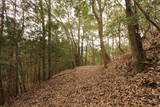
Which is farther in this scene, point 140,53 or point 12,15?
point 12,15

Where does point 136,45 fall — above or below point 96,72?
above

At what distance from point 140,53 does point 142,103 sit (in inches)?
113

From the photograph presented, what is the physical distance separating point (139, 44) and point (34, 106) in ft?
20.7

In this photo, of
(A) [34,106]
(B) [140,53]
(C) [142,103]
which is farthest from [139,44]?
(A) [34,106]

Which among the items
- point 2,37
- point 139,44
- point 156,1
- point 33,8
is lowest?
point 139,44

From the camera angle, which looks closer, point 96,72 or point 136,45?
point 136,45

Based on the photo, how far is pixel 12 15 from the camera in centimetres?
809

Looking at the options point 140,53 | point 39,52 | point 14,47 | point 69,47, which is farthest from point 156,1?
point 69,47

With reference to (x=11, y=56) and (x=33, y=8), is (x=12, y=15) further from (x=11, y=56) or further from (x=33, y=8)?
(x=11, y=56)

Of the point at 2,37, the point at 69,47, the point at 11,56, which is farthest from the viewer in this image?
the point at 69,47

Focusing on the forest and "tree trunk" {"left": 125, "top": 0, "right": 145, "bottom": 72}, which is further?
"tree trunk" {"left": 125, "top": 0, "right": 145, "bottom": 72}

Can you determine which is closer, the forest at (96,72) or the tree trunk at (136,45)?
the forest at (96,72)

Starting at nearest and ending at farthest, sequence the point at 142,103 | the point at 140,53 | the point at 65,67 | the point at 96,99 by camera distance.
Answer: the point at 142,103 → the point at 96,99 → the point at 140,53 → the point at 65,67

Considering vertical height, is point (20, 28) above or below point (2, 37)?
above
